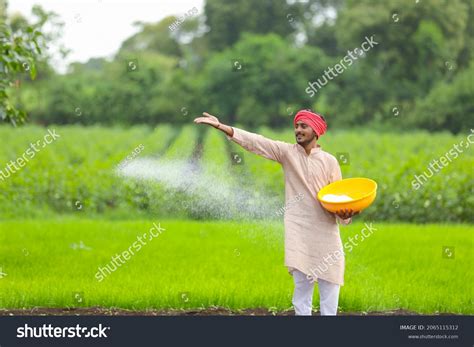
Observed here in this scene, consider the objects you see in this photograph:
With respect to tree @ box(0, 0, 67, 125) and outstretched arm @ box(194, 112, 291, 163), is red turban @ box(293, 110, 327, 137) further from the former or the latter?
tree @ box(0, 0, 67, 125)

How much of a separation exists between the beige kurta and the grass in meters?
1.27

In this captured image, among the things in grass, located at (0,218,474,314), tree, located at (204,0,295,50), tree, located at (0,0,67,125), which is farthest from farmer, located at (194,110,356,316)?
tree, located at (204,0,295,50)

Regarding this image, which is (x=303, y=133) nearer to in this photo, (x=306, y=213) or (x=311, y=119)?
(x=311, y=119)

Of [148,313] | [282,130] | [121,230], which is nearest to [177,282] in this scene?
[148,313]

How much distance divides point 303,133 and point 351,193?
1.67 ft

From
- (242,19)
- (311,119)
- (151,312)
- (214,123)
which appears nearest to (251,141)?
(214,123)

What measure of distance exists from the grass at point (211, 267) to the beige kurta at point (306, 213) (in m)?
1.27

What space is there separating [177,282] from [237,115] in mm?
3891

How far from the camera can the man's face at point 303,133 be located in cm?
443

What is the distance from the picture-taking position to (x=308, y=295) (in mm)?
4461

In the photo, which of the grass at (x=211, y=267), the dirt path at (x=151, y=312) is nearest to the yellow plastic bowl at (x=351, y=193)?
the dirt path at (x=151, y=312)

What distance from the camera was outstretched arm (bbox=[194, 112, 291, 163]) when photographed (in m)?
4.29

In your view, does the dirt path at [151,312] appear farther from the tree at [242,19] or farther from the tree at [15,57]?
the tree at [242,19]
